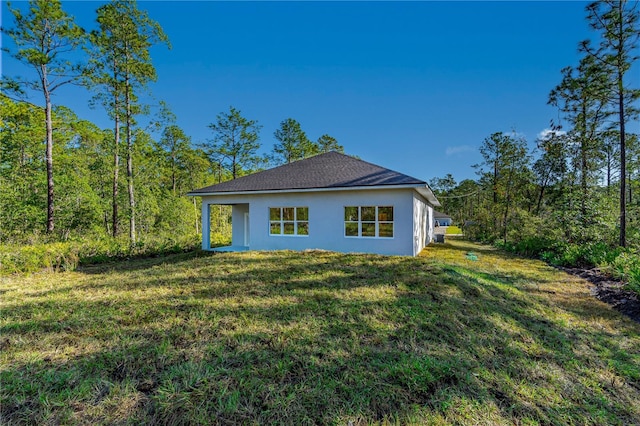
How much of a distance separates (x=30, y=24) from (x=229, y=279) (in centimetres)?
1268

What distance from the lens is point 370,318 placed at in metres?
4.10

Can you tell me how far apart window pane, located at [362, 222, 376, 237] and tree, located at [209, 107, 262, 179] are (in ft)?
54.6

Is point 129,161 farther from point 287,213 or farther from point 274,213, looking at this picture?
point 287,213

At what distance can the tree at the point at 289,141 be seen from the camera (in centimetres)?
2545

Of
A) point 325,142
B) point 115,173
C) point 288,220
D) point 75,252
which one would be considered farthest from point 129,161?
point 325,142

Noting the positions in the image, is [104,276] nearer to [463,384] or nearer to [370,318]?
[370,318]

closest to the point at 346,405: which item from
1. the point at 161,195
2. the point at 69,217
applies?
the point at 69,217

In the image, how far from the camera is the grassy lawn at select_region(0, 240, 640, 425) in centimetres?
229

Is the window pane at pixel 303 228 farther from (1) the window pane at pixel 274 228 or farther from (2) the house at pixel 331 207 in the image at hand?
(1) the window pane at pixel 274 228

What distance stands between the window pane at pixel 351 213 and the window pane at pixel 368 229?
0.46 meters

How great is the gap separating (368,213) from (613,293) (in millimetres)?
6901

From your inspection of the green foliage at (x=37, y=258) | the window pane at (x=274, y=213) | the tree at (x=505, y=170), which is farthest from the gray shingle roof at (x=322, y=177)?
the tree at (x=505, y=170)

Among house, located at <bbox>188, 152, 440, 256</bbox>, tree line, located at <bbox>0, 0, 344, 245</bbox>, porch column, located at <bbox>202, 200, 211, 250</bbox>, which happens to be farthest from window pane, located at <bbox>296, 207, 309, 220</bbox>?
tree line, located at <bbox>0, 0, 344, 245</bbox>

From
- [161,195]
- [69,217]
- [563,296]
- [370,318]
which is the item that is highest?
[161,195]
